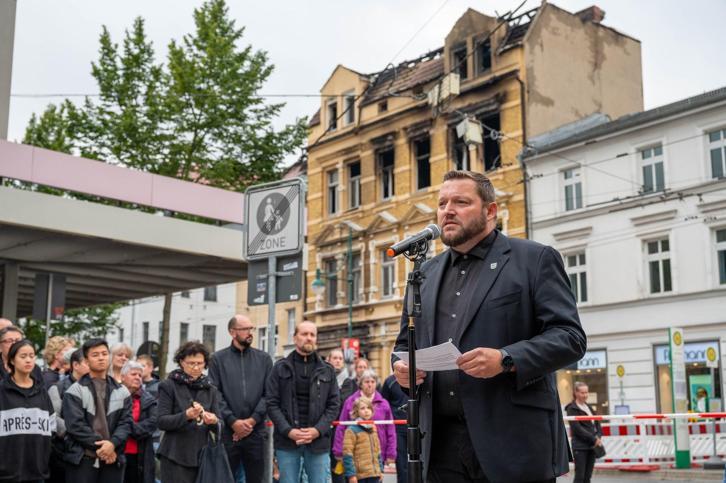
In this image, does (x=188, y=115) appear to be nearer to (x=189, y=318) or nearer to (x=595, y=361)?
(x=595, y=361)

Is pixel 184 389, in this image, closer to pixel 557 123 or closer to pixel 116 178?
pixel 116 178

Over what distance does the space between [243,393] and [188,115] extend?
22.0m

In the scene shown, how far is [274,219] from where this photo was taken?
980 cm

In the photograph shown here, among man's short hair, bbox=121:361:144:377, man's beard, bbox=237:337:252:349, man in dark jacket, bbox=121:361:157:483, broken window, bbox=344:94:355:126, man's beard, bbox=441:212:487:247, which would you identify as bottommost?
man in dark jacket, bbox=121:361:157:483

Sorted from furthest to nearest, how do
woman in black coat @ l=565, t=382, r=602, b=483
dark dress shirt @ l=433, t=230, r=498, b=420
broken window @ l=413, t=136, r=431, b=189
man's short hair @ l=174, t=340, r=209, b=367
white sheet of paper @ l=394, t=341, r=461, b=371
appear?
broken window @ l=413, t=136, r=431, b=189 < woman in black coat @ l=565, t=382, r=602, b=483 < man's short hair @ l=174, t=340, r=209, b=367 < dark dress shirt @ l=433, t=230, r=498, b=420 < white sheet of paper @ l=394, t=341, r=461, b=371

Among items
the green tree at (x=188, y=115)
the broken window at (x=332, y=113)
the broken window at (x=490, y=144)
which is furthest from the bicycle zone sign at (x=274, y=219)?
the broken window at (x=332, y=113)

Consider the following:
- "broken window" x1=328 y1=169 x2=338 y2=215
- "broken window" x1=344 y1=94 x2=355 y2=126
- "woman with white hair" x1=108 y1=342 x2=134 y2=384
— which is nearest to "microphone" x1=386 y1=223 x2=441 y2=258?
"woman with white hair" x1=108 y1=342 x2=134 y2=384

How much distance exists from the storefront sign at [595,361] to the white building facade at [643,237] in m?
0.03

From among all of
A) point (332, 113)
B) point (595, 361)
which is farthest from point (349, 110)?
point (595, 361)

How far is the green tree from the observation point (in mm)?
30219

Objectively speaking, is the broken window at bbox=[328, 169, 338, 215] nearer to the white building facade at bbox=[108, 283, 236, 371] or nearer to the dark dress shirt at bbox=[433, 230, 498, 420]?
the white building facade at bbox=[108, 283, 236, 371]

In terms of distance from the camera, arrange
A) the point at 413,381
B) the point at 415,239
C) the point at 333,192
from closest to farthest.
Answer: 1. the point at 413,381
2. the point at 415,239
3. the point at 333,192

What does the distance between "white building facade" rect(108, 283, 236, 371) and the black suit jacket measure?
57526 millimetres

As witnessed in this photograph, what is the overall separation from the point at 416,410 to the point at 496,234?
3.10ft
